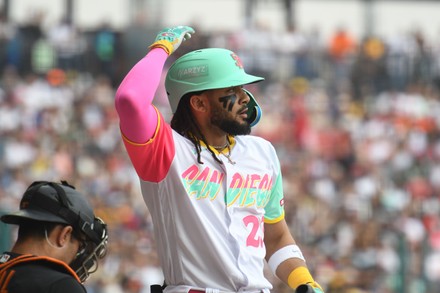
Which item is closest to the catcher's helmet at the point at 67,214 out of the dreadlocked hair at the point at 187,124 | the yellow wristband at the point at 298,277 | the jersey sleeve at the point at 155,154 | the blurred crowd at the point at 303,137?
the jersey sleeve at the point at 155,154

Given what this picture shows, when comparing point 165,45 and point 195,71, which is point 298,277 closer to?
point 195,71

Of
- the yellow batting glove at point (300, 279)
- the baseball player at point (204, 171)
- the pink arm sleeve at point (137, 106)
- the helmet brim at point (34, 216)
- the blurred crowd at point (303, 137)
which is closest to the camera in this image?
the helmet brim at point (34, 216)

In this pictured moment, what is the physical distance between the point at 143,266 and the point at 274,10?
14.0 m

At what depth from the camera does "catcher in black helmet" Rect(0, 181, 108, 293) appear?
13.4ft

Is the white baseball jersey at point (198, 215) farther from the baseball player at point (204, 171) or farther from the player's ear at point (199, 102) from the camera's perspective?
the player's ear at point (199, 102)

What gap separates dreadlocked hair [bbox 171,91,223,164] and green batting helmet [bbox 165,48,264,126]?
27mm

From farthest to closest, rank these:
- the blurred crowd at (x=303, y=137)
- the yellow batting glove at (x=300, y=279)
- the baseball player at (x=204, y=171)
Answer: the blurred crowd at (x=303, y=137) → the yellow batting glove at (x=300, y=279) → the baseball player at (x=204, y=171)

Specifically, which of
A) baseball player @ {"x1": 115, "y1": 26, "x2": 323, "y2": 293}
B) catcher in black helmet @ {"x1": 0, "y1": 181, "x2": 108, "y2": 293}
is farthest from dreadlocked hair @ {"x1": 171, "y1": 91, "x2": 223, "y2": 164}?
catcher in black helmet @ {"x1": 0, "y1": 181, "x2": 108, "y2": 293}

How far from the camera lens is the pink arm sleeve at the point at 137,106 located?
4.42 m

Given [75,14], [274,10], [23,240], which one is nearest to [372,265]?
[23,240]

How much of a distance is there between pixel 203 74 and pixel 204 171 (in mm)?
384

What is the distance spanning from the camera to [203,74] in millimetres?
4742

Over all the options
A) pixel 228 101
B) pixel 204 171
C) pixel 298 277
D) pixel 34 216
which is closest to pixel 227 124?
pixel 228 101

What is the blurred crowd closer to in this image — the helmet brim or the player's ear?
the player's ear
